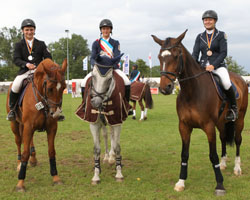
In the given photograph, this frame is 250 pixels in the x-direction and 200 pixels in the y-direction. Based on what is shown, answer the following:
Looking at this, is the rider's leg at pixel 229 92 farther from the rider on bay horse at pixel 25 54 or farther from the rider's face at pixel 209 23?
the rider on bay horse at pixel 25 54

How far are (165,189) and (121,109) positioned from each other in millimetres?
1857

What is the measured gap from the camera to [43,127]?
5.73m

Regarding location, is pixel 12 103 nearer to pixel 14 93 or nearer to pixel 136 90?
pixel 14 93

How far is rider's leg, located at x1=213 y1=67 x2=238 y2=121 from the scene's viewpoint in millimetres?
5629

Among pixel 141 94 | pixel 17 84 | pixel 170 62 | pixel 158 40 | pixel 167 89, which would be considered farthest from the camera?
pixel 141 94

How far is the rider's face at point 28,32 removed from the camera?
246 inches

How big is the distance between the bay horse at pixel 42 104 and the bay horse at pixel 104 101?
0.63m

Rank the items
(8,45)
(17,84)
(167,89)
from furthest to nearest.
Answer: (8,45)
(17,84)
(167,89)

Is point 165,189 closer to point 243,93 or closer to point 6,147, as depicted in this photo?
point 243,93

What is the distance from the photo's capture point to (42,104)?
5391 millimetres

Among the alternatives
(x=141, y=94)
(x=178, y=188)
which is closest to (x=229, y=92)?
(x=178, y=188)

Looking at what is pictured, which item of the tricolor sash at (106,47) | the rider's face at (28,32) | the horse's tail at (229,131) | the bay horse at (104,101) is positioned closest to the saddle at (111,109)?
the bay horse at (104,101)

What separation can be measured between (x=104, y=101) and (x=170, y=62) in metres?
1.53

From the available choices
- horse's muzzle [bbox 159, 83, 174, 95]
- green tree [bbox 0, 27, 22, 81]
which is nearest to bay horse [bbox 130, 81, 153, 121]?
horse's muzzle [bbox 159, 83, 174, 95]
